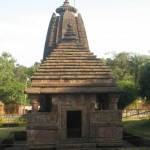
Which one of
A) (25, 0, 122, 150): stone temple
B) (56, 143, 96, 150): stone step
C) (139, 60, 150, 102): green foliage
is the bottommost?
(56, 143, 96, 150): stone step

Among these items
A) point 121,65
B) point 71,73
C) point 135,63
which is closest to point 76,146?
point 71,73

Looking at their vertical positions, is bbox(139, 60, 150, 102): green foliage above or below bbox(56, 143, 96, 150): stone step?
above

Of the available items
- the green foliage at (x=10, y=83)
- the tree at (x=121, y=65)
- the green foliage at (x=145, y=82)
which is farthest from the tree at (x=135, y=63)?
the green foliage at (x=145, y=82)

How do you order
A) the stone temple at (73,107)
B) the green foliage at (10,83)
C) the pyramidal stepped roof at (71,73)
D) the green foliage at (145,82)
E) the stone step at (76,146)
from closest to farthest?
the stone step at (76,146) → the stone temple at (73,107) → the pyramidal stepped roof at (71,73) → the green foliage at (145,82) → the green foliage at (10,83)

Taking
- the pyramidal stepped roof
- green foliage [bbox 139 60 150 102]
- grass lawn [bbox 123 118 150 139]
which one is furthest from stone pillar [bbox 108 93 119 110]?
green foliage [bbox 139 60 150 102]

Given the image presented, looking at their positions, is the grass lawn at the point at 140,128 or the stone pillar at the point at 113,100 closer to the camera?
the stone pillar at the point at 113,100

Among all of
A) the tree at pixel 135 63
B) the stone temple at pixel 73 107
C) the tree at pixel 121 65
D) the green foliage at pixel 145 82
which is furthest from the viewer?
the tree at pixel 121 65

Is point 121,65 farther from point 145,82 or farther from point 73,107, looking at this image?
point 73,107

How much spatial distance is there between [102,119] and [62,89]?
247cm

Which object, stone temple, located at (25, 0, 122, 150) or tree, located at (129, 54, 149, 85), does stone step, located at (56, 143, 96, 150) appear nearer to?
stone temple, located at (25, 0, 122, 150)

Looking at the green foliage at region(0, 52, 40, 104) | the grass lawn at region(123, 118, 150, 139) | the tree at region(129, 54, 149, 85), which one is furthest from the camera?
the tree at region(129, 54, 149, 85)

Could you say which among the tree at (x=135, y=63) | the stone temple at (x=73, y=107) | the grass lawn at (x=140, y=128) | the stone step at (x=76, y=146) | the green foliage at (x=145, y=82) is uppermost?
the tree at (x=135, y=63)

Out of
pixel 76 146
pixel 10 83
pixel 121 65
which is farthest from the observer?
pixel 121 65

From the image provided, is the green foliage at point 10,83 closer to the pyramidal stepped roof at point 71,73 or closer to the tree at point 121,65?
the tree at point 121,65
